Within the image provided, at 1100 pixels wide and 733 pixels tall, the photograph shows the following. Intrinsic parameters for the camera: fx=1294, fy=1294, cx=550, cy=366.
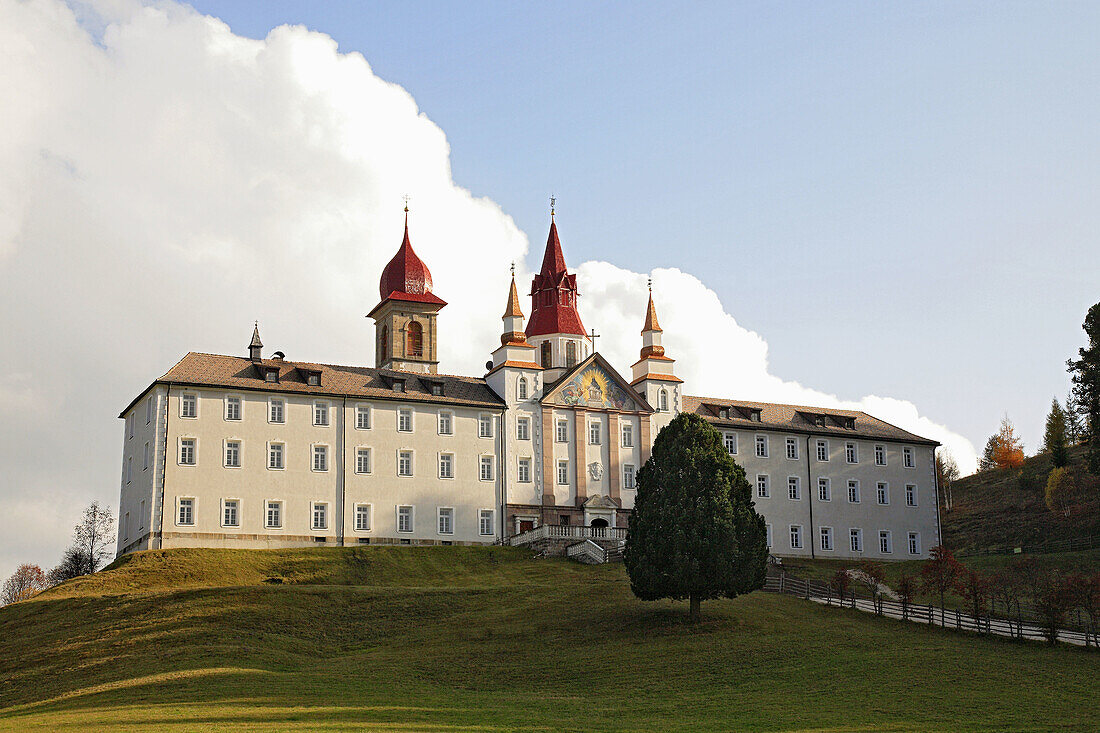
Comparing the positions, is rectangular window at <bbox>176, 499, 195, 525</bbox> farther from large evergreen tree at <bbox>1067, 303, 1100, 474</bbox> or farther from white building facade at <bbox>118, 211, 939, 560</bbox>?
large evergreen tree at <bbox>1067, 303, 1100, 474</bbox>

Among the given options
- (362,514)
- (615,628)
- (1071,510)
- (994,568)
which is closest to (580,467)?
(362,514)

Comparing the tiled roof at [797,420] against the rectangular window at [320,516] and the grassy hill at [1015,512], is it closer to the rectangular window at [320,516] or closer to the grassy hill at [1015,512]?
the grassy hill at [1015,512]

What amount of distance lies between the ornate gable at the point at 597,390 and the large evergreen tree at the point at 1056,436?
36.7 meters

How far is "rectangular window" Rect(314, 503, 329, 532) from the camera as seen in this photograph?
71750 millimetres

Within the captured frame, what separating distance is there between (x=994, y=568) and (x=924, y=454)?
45.8 ft

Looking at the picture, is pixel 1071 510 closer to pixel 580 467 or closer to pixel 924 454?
pixel 924 454

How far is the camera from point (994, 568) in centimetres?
7594

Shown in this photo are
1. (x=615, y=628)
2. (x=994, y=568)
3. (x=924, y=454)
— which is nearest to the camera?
(x=615, y=628)

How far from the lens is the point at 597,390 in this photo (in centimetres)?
8144

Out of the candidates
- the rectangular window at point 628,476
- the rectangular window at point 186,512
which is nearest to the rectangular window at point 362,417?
the rectangular window at point 186,512

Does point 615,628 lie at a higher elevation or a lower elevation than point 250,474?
lower

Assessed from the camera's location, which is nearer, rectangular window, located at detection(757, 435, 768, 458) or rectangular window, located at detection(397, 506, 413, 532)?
rectangular window, located at detection(397, 506, 413, 532)

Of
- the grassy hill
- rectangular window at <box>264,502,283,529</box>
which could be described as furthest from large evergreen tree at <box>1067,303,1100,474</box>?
rectangular window at <box>264,502,283,529</box>

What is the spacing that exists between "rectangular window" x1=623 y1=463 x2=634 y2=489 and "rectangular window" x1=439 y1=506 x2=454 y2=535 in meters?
11.8
